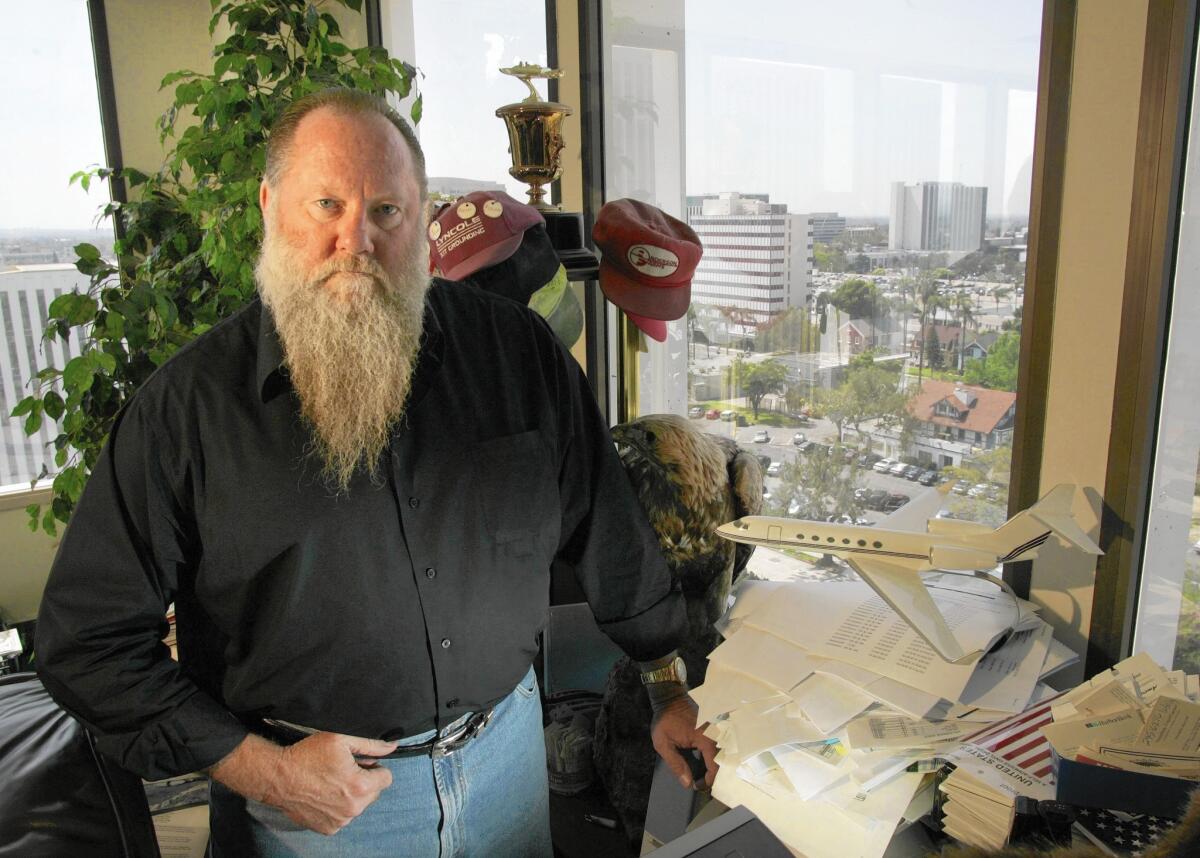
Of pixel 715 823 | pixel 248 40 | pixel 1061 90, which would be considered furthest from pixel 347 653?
pixel 248 40

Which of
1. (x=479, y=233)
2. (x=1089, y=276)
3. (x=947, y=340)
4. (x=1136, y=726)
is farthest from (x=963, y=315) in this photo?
(x=479, y=233)

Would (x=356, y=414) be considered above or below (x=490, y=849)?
above

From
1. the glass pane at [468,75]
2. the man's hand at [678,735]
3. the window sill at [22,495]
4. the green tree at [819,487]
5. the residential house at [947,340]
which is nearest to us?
the man's hand at [678,735]

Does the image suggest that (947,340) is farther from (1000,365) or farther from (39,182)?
(39,182)

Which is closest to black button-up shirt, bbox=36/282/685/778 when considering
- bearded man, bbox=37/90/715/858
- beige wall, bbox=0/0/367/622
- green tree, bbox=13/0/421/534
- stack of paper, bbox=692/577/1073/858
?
bearded man, bbox=37/90/715/858

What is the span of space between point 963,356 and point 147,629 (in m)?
1.32

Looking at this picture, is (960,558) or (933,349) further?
(933,349)

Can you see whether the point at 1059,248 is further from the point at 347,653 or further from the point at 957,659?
the point at 347,653

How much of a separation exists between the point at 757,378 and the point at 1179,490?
2.99 ft

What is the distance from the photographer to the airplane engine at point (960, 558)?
1056mm

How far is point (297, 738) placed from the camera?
1.16 meters

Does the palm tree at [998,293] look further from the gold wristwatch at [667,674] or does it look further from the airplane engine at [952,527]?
the gold wristwatch at [667,674]

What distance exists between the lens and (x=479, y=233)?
A: 5.17ft

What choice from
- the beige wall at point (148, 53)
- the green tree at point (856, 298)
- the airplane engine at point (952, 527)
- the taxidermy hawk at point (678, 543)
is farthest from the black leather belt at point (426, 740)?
the beige wall at point (148, 53)
